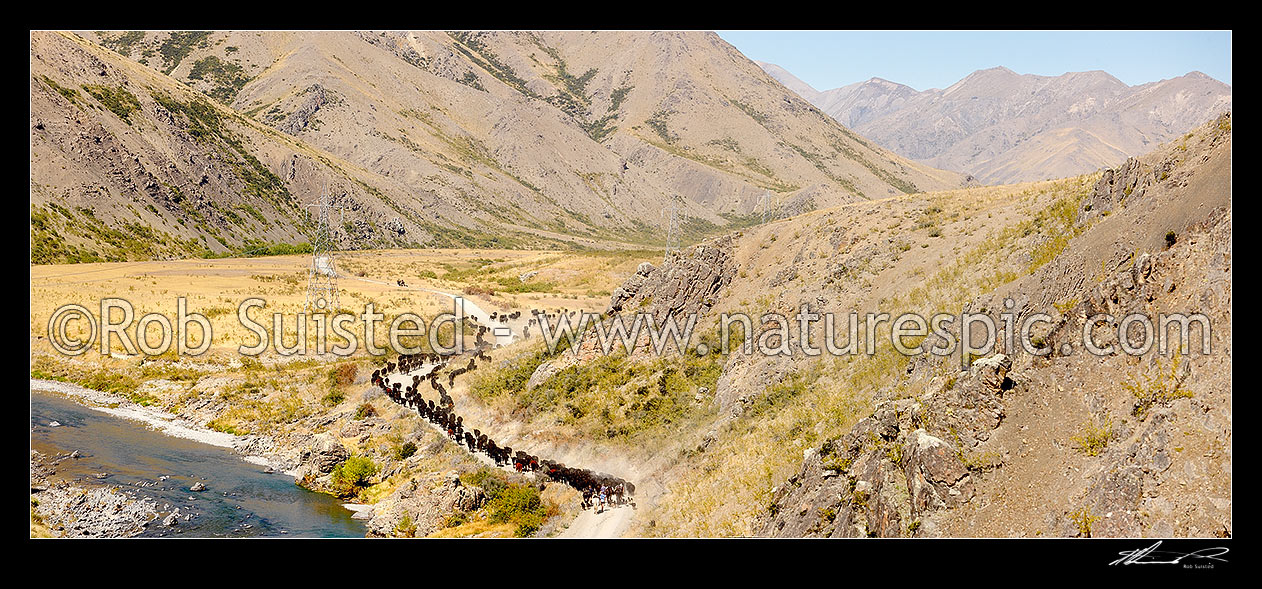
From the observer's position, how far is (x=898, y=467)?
517 inches

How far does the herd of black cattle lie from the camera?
71.2 feet

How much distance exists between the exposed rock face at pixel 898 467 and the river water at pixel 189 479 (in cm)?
1534

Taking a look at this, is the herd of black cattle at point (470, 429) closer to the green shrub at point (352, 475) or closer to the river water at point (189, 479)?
the green shrub at point (352, 475)

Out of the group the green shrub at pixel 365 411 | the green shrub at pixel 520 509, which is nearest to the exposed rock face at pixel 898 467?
the green shrub at pixel 520 509

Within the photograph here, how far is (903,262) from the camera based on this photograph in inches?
1083

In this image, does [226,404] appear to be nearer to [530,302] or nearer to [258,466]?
[258,466]

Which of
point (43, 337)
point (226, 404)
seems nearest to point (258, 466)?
point (226, 404)

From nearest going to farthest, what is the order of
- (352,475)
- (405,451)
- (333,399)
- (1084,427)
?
1. (1084,427)
2. (352,475)
3. (405,451)
4. (333,399)

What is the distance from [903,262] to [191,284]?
70.1m

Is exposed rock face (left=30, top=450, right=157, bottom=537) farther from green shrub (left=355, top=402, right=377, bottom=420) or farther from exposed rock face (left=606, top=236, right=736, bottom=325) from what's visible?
exposed rock face (left=606, top=236, right=736, bottom=325)

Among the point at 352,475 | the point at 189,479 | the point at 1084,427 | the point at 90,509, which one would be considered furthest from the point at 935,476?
the point at 189,479

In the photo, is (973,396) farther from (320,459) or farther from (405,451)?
(320,459)
